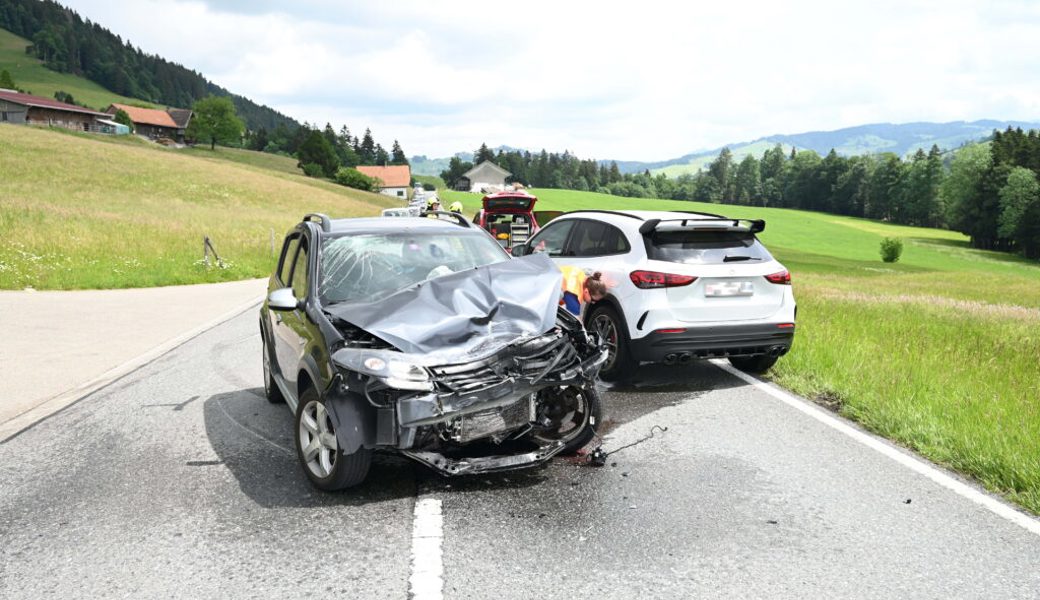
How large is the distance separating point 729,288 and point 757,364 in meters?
1.43

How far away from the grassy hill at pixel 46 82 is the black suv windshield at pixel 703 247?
587 ft

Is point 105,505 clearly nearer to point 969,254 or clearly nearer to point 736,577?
point 736,577

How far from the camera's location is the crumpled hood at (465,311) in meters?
4.15

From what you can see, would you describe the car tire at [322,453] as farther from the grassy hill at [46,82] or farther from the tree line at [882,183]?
the grassy hill at [46,82]

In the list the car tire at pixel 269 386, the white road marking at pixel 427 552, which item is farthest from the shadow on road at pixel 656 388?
the car tire at pixel 269 386

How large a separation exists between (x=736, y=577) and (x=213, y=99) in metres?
145

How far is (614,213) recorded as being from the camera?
25.9 ft

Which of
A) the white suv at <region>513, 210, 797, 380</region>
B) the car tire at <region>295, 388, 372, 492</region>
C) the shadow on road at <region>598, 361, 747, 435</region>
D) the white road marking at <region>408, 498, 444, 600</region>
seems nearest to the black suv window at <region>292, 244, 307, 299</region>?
the car tire at <region>295, 388, 372, 492</region>

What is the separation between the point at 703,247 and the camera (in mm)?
6875

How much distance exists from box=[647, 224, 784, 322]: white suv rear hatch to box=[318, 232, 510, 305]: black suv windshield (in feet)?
5.97

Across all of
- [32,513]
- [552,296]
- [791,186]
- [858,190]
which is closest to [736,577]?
[552,296]

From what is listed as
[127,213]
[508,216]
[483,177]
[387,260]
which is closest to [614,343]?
[387,260]

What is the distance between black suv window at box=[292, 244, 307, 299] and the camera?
16.7 feet

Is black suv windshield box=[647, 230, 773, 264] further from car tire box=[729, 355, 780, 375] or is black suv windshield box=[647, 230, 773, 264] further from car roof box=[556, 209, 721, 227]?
car tire box=[729, 355, 780, 375]
